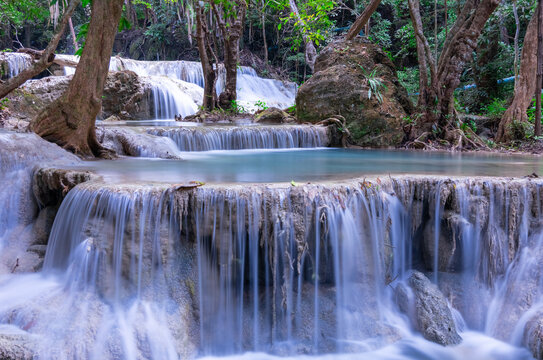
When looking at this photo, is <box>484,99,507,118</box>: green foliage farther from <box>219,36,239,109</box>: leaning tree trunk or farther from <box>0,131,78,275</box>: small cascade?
<box>0,131,78,275</box>: small cascade

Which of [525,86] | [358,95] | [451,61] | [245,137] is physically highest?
[451,61]

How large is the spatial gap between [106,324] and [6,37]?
93.0 ft

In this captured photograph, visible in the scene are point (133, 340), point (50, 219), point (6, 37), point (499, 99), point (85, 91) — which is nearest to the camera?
point (133, 340)

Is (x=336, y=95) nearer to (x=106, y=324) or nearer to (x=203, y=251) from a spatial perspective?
(x=203, y=251)

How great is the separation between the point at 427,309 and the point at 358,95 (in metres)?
7.23

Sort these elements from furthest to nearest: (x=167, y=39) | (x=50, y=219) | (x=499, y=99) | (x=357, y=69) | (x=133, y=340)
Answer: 1. (x=167, y=39)
2. (x=499, y=99)
3. (x=357, y=69)
4. (x=50, y=219)
5. (x=133, y=340)

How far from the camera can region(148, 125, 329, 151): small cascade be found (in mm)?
8891

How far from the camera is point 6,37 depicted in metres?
25.6

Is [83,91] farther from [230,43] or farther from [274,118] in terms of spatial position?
[230,43]

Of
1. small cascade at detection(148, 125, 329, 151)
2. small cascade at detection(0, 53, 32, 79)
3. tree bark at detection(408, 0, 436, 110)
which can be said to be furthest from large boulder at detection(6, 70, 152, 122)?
tree bark at detection(408, 0, 436, 110)

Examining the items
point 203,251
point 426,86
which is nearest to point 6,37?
A: point 426,86

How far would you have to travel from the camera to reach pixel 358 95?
10492 mm

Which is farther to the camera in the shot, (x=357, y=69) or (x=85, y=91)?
(x=357, y=69)

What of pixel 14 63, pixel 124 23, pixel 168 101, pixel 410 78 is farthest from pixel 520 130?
pixel 14 63
